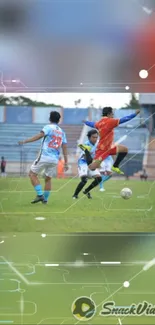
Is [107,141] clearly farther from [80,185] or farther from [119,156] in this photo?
[80,185]

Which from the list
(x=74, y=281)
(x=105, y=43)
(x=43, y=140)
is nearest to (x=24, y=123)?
(x=43, y=140)

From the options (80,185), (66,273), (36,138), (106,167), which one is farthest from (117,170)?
(66,273)

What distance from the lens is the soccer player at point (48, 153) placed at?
4.05 metres

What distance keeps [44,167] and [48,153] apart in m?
0.07

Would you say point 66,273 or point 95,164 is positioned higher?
point 95,164

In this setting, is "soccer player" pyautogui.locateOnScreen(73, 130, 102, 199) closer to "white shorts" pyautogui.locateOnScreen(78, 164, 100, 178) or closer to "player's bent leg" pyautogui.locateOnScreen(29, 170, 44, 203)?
"white shorts" pyautogui.locateOnScreen(78, 164, 100, 178)

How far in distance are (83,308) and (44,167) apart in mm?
685

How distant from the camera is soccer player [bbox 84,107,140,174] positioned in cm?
406

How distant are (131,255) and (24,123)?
0.80 metres

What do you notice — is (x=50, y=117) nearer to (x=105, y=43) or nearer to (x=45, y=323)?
(x=105, y=43)

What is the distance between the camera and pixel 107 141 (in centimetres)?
409

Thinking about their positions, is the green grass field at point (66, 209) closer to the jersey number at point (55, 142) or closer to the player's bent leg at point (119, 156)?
the player's bent leg at point (119, 156)

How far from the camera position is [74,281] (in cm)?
405
